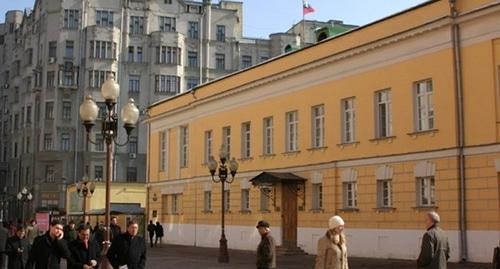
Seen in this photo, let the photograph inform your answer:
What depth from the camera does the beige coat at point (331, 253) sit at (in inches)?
367

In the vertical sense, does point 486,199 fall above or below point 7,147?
below

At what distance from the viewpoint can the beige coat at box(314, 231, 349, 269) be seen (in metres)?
9.31

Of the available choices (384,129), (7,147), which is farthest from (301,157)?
(7,147)

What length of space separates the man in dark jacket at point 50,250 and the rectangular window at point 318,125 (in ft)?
66.7

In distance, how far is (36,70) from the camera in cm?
7638

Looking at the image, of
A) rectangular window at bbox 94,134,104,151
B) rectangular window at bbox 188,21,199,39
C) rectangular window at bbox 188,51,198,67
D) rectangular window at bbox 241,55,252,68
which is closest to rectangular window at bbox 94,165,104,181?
rectangular window at bbox 94,134,104,151

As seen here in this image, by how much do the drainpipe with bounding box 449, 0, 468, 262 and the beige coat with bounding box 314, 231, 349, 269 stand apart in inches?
600

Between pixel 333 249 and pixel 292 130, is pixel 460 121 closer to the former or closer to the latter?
pixel 292 130

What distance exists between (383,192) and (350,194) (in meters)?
2.02

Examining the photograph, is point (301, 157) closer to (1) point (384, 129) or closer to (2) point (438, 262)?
(1) point (384, 129)

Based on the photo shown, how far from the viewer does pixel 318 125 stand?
31.7 m

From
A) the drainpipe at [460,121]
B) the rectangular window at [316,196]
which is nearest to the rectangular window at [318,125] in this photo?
the rectangular window at [316,196]

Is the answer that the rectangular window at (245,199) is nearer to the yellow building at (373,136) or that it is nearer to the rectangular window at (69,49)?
the yellow building at (373,136)

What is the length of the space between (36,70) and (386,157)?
188 feet
